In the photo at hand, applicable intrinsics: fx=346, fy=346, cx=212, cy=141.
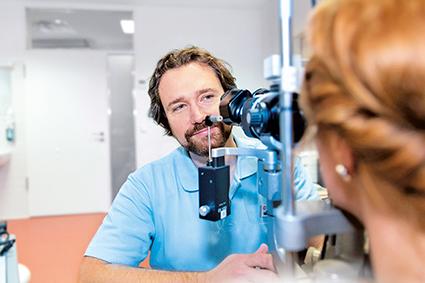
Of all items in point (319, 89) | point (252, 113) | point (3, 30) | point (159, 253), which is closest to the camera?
point (319, 89)

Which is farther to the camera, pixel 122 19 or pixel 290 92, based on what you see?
pixel 122 19

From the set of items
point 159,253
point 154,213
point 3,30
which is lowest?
point 159,253

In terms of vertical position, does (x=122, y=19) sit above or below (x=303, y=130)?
above

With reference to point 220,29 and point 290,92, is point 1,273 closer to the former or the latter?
point 290,92

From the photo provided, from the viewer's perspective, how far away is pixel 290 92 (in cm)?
44

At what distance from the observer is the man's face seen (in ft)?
3.31

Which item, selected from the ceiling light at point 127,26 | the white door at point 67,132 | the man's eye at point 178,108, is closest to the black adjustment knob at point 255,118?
the man's eye at point 178,108

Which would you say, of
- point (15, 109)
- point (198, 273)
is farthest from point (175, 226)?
point (15, 109)

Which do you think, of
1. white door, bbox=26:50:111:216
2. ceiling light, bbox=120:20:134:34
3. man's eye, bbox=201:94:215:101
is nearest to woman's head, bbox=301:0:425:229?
man's eye, bbox=201:94:215:101

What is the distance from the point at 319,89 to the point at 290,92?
59 mm

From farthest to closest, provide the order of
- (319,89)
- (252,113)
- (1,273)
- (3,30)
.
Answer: (3,30) < (1,273) < (252,113) < (319,89)

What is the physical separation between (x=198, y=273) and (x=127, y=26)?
13.7 feet

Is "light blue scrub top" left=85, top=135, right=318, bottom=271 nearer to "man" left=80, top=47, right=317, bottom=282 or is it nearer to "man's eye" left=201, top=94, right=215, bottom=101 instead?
"man" left=80, top=47, right=317, bottom=282

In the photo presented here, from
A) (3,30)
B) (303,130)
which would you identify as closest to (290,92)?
(303,130)
